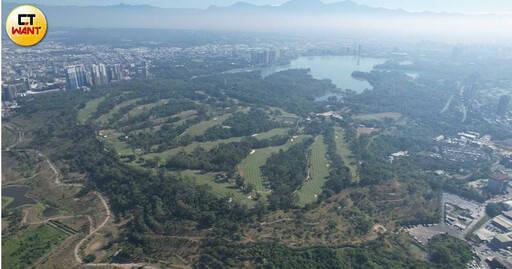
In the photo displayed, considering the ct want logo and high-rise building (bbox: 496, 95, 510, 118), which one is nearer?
the ct want logo

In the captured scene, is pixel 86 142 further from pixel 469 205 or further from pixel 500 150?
pixel 500 150

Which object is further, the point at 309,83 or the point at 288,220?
the point at 309,83

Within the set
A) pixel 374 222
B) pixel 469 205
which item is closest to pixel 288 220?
pixel 374 222

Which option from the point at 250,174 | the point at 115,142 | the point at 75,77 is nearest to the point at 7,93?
the point at 75,77

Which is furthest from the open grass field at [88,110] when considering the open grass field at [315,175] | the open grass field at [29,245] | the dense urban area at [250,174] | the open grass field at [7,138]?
the open grass field at [315,175]

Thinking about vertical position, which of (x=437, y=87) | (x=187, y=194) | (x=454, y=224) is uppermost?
(x=437, y=87)

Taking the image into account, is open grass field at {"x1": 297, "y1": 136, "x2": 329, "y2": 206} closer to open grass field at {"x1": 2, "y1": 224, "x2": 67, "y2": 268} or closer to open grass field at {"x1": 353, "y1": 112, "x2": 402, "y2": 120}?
open grass field at {"x1": 353, "y1": 112, "x2": 402, "y2": 120}

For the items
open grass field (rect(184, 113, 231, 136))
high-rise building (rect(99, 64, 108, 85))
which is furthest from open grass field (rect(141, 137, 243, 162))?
high-rise building (rect(99, 64, 108, 85))
